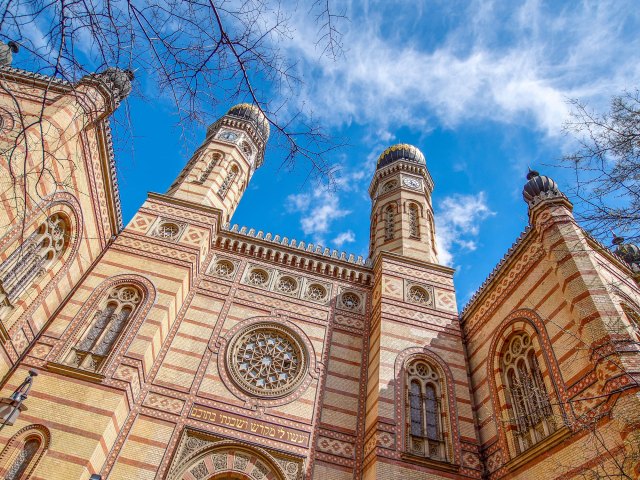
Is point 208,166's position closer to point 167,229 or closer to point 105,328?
point 167,229

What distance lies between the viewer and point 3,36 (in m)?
2.46

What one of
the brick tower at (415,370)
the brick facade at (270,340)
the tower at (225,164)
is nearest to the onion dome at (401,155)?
the brick tower at (415,370)

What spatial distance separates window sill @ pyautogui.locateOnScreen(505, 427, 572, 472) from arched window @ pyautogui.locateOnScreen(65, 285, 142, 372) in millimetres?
8090

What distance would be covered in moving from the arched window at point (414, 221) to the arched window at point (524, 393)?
5869mm

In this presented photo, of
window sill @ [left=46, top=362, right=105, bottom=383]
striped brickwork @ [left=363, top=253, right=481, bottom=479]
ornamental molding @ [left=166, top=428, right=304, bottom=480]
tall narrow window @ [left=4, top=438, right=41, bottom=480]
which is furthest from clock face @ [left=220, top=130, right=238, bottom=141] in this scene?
tall narrow window @ [left=4, top=438, right=41, bottom=480]

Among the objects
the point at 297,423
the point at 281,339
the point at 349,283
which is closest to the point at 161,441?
the point at 297,423

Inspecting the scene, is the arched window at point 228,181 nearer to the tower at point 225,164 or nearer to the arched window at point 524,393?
the tower at point 225,164

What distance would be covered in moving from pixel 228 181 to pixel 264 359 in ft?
24.7

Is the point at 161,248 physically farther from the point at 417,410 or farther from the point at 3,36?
the point at 3,36

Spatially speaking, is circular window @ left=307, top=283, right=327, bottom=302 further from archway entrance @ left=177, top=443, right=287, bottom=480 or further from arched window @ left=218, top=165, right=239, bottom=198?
arched window @ left=218, top=165, right=239, bottom=198

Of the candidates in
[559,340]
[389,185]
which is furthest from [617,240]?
[389,185]

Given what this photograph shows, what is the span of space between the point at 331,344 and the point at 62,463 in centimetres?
616

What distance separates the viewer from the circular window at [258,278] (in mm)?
12055

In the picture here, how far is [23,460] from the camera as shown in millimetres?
7129
